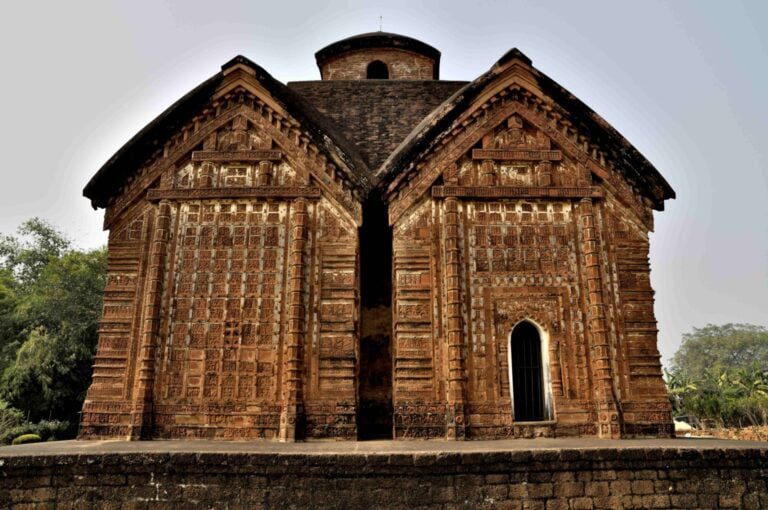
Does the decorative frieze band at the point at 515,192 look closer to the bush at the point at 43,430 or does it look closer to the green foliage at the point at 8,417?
the bush at the point at 43,430

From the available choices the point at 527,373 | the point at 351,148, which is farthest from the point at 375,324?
the point at 351,148

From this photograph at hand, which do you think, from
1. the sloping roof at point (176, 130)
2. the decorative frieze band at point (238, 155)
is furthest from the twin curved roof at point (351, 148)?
the decorative frieze band at point (238, 155)

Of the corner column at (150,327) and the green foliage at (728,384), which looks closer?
the corner column at (150,327)

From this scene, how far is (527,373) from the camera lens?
11.4m

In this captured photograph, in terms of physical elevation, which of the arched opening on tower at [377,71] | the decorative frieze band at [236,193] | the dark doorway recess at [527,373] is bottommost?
the dark doorway recess at [527,373]

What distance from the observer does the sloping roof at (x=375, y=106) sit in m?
14.5

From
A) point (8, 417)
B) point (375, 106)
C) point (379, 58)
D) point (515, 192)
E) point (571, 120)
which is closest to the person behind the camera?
point (515, 192)

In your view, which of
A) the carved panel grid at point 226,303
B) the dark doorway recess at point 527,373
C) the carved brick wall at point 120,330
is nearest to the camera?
the carved brick wall at point 120,330

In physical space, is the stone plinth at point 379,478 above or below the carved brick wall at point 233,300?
below

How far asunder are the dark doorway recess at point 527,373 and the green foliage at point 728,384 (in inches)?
979

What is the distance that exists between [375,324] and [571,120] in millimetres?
6410

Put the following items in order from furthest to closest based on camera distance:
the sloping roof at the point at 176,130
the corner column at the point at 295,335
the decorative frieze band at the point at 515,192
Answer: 1. the sloping roof at the point at 176,130
2. the decorative frieze band at the point at 515,192
3. the corner column at the point at 295,335

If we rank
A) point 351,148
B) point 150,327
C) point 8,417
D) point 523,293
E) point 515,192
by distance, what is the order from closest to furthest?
point 150,327
point 523,293
point 515,192
point 351,148
point 8,417

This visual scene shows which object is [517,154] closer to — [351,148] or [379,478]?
[351,148]
